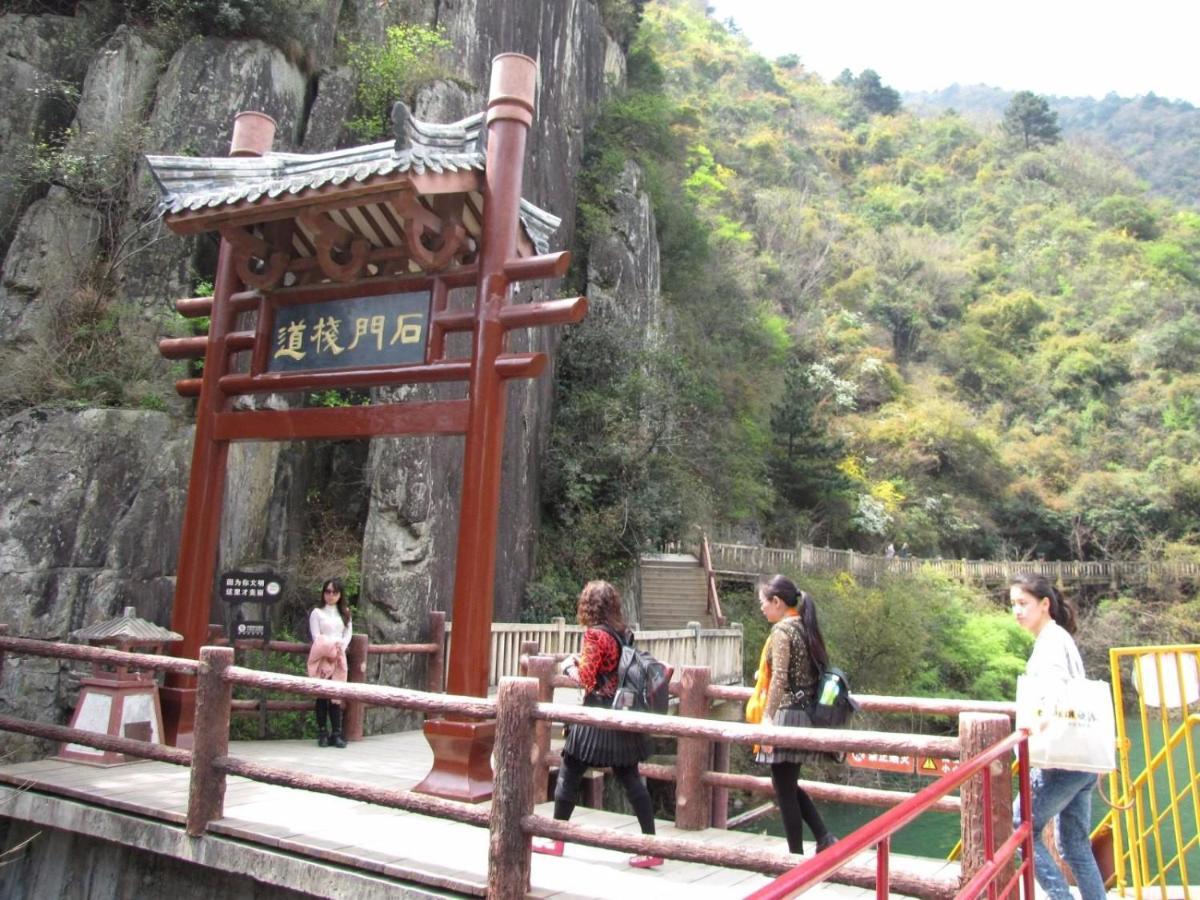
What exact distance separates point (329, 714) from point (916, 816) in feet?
20.4

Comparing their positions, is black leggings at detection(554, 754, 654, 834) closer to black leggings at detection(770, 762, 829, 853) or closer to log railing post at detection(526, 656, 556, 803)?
black leggings at detection(770, 762, 829, 853)

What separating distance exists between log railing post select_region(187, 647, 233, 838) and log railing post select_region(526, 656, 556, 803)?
1.79m

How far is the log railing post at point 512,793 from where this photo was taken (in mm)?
3373

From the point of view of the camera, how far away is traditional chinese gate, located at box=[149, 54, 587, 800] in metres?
5.41

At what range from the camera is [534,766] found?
12.3 ft

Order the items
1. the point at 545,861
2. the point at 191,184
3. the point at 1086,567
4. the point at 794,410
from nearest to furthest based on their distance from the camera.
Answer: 1. the point at 545,861
2. the point at 191,184
3. the point at 794,410
4. the point at 1086,567

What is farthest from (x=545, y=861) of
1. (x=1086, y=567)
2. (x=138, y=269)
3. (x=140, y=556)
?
(x=1086, y=567)

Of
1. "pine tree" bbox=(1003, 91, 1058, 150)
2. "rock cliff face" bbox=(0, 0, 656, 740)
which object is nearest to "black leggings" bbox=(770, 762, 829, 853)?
"rock cliff face" bbox=(0, 0, 656, 740)

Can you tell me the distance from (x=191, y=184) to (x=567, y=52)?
15949 millimetres

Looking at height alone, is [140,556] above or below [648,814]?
above

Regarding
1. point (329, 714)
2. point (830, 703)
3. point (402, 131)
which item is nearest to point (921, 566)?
point (329, 714)

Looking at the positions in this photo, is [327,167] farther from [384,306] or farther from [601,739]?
[601,739]

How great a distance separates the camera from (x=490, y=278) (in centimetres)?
577

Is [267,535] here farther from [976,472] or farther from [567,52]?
[976,472]
